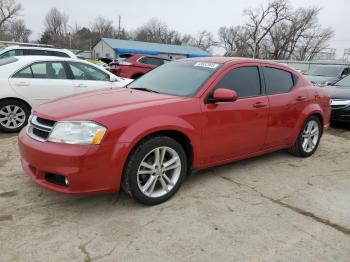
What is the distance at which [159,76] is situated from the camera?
15.8 feet

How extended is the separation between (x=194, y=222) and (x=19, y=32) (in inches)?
3432

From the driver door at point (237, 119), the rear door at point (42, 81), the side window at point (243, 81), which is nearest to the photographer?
the driver door at point (237, 119)

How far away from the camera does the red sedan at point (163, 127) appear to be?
329 centimetres

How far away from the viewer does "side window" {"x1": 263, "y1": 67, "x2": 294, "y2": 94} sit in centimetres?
497

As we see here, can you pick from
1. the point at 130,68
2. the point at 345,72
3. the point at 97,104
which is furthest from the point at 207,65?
the point at 345,72

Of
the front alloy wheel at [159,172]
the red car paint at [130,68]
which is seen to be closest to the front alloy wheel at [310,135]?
the front alloy wheel at [159,172]

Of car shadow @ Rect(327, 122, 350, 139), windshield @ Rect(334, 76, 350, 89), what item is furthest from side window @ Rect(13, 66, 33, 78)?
windshield @ Rect(334, 76, 350, 89)

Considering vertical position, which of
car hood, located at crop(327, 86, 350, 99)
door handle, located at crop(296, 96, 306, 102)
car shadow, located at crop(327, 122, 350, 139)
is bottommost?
car shadow, located at crop(327, 122, 350, 139)

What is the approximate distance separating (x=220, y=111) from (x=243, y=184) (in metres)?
1.01

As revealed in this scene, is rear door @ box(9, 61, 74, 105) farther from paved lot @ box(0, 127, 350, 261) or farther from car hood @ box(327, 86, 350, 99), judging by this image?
car hood @ box(327, 86, 350, 99)

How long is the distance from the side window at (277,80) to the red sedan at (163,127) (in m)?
0.02

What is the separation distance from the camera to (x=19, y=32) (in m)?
79.8

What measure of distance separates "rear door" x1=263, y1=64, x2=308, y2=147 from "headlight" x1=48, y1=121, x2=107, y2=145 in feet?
8.32

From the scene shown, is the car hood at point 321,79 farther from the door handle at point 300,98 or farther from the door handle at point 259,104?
the door handle at point 259,104
